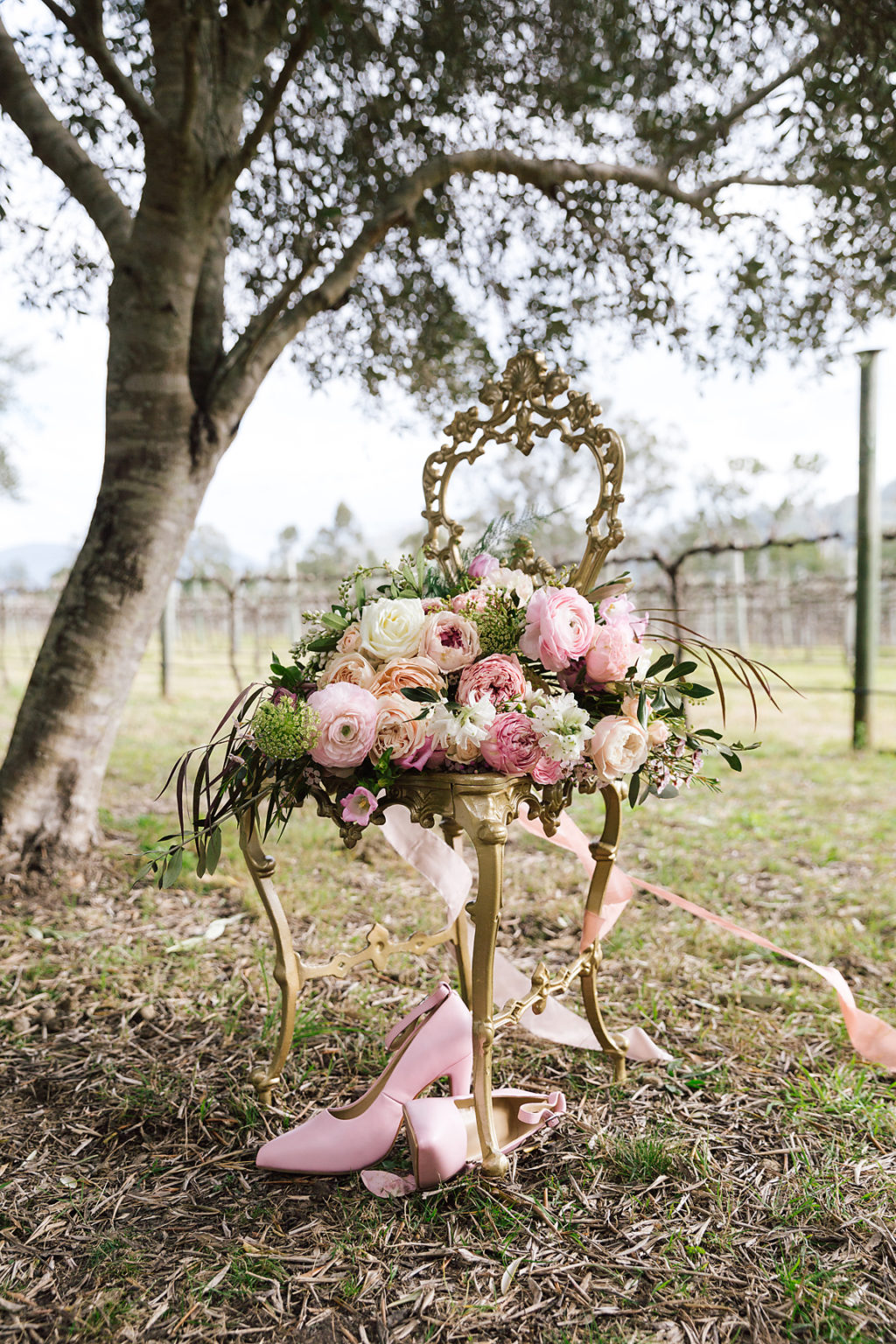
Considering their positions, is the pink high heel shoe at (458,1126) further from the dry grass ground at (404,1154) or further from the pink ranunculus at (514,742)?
the pink ranunculus at (514,742)

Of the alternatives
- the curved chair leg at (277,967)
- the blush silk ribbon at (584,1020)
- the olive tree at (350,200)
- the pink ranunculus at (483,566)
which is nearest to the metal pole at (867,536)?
the olive tree at (350,200)

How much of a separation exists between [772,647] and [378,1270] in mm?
29101

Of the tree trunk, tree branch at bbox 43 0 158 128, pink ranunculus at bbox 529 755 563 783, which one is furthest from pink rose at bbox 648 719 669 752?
tree branch at bbox 43 0 158 128

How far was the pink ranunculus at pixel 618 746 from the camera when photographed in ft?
5.65

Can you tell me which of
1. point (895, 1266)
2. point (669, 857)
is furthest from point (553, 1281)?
point (669, 857)

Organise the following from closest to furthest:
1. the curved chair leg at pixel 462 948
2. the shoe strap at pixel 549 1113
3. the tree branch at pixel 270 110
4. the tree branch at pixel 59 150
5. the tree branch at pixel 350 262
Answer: the shoe strap at pixel 549 1113, the curved chair leg at pixel 462 948, the tree branch at pixel 270 110, the tree branch at pixel 59 150, the tree branch at pixel 350 262

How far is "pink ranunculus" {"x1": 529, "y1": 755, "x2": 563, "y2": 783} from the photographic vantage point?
1.71 metres

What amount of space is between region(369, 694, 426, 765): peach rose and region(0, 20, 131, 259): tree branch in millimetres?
2945

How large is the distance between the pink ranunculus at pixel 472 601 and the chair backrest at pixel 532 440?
30 cm

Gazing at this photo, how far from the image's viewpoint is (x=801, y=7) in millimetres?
3961

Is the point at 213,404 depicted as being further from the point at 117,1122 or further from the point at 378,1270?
the point at 378,1270

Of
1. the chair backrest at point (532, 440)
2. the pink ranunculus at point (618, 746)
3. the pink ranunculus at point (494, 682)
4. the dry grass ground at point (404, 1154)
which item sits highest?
the chair backrest at point (532, 440)

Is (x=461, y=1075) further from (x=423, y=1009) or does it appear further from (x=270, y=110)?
(x=270, y=110)

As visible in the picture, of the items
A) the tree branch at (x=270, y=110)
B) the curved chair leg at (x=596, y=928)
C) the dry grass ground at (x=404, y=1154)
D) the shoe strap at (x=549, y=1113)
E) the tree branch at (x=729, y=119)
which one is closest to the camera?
the dry grass ground at (x=404, y=1154)
